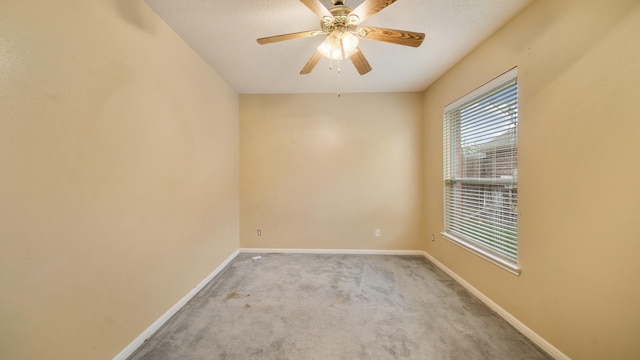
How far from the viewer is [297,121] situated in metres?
3.50

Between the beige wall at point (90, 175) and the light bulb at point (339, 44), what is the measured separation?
142cm

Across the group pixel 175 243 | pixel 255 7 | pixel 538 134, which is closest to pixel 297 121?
pixel 255 7

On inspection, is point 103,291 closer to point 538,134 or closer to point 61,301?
point 61,301

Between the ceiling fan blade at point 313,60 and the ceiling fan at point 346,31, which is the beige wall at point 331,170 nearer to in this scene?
the ceiling fan blade at point 313,60

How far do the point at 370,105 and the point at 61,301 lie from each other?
3680mm

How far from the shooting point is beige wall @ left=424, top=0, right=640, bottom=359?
115 cm

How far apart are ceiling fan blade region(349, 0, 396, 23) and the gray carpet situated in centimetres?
228

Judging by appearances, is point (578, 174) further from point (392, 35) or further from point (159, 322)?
point (159, 322)

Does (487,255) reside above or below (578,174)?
below

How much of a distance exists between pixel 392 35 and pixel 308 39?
34.8 inches

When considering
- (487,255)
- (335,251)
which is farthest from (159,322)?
(487,255)

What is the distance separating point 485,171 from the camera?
2.21m

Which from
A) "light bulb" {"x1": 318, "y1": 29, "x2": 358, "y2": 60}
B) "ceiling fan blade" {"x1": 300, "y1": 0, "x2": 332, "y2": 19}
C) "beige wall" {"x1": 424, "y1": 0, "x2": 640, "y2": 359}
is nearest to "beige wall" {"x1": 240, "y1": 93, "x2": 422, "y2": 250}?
"beige wall" {"x1": 424, "y1": 0, "x2": 640, "y2": 359}

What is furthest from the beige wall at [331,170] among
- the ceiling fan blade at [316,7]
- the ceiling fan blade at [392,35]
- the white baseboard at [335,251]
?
the ceiling fan blade at [316,7]
